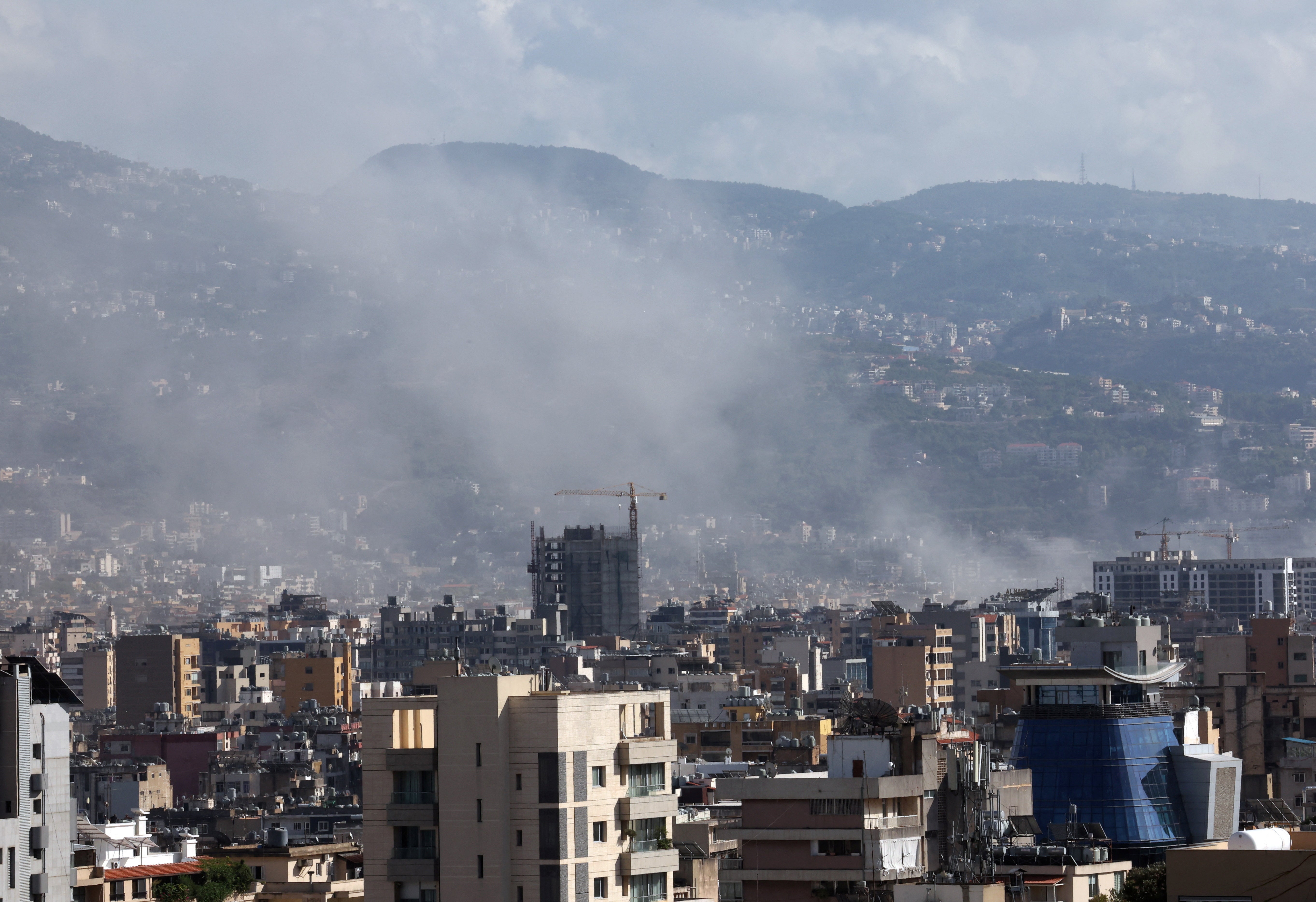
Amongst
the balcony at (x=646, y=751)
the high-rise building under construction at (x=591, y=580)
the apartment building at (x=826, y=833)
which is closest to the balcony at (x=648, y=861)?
the balcony at (x=646, y=751)

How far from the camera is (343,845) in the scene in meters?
50.9

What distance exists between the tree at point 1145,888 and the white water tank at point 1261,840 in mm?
3501

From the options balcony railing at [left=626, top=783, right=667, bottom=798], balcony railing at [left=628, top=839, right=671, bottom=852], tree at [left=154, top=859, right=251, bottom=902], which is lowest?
tree at [left=154, top=859, right=251, bottom=902]

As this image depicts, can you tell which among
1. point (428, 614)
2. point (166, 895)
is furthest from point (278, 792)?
point (428, 614)

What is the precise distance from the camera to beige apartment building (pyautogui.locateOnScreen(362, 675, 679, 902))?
100 feet

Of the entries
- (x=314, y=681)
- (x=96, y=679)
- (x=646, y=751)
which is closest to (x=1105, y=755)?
(x=646, y=751)

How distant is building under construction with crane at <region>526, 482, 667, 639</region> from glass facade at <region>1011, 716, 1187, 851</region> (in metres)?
134

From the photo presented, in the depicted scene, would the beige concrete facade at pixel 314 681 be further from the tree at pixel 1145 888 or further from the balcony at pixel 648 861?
the tree at pixel 1145 888

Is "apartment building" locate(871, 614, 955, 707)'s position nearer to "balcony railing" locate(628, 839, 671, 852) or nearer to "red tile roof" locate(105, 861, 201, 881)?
"red tile roof" locate(105, 861, 201, 881)

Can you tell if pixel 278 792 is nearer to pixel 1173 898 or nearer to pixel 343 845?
pixel 343 845

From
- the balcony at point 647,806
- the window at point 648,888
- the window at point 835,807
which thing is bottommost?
the window at point 648,888

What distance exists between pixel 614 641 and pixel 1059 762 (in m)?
112

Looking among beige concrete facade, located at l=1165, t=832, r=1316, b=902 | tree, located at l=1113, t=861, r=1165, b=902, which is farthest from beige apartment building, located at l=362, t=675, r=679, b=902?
beige concrete facade, located at l=1165, t=832, r=1316, b=902

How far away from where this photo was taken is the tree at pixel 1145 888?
26.9 m
